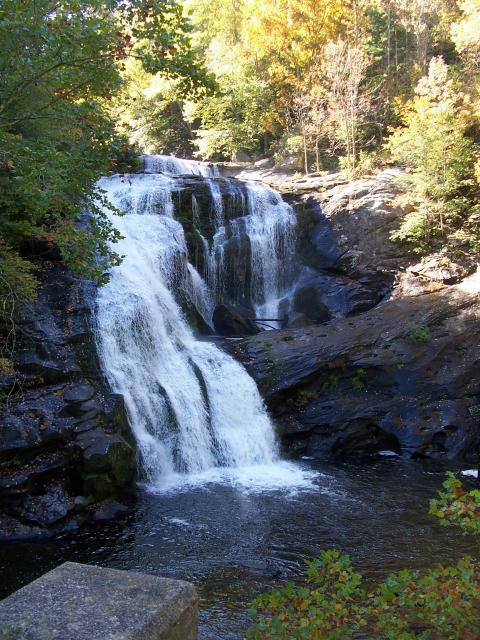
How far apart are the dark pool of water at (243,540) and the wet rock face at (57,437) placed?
0.51 metres

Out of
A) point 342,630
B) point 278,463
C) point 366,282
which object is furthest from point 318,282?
point 342,630

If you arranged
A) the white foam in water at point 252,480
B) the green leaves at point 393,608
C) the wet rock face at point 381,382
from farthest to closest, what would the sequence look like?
the wet rock face at point 381,382 < the white foam in water at point 252,480 < the green leaves at point 393,608

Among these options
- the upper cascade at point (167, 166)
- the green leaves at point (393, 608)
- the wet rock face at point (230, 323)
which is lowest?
the green leaves at point (393, 608)

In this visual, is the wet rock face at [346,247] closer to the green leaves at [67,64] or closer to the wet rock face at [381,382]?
the wet rock face at [381,382]

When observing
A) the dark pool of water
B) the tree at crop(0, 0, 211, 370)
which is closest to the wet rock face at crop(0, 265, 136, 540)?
the dark pool of water

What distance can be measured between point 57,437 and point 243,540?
3.36m

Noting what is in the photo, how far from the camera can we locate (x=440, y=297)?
44.2ft

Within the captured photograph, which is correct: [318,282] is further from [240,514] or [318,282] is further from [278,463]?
[240,514]

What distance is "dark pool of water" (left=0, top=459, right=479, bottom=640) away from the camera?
638 centimetres

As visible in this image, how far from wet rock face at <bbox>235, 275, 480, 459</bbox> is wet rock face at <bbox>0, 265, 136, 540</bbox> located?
3.97m

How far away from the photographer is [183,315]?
545 inches

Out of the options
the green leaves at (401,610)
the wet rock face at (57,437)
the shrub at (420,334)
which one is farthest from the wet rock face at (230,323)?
the green leaves at (401,610)

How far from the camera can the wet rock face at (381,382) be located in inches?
449

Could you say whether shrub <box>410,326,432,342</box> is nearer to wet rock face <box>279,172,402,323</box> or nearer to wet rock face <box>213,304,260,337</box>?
wet rock face <box>279,172,402,323</box>
